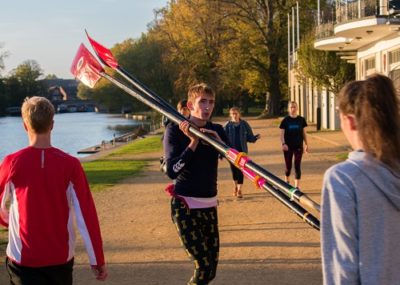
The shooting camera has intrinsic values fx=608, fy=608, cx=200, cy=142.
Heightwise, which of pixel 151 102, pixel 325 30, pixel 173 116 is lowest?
pixel 173 116

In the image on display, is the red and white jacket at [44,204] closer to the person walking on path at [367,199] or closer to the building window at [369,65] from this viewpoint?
the person walking on path at [367,199]

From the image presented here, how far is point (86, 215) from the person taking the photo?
12.5 ft

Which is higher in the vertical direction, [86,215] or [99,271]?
[86,215]

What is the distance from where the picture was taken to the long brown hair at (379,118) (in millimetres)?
2379

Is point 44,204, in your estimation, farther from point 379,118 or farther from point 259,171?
point 379,118

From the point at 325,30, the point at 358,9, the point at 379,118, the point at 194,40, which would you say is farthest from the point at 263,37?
the point at 379,118

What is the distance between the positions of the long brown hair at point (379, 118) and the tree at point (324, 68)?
90.5 feet

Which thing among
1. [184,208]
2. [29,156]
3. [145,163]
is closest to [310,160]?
[145,163]

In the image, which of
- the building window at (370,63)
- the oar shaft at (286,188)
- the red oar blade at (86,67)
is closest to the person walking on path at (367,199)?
the oar shaft at (286,188)

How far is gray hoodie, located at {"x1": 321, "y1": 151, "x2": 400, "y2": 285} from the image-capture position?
93.6 inches

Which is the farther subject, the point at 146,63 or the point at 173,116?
the point at 146,63

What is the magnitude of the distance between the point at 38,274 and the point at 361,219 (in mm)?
2148

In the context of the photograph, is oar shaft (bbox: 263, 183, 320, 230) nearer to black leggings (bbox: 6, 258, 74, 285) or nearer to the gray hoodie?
the gray hoodie

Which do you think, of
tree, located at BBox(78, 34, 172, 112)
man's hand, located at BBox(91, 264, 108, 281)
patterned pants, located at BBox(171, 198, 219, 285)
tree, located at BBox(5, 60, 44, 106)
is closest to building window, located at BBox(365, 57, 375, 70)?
patterned pants, located at BBox(171, 198, 219, 285)
